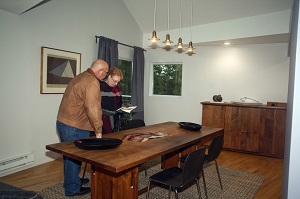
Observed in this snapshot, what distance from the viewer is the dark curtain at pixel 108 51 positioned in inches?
180

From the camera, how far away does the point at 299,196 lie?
4.71 ft

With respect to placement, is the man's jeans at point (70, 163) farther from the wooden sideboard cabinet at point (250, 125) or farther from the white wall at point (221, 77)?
the white wall at point (221, 77)

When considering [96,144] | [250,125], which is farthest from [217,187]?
[250,125]

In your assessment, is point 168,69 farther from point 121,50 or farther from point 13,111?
point 13,111

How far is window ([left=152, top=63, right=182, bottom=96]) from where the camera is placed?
6000 millimetres

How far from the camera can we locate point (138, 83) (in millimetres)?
5781

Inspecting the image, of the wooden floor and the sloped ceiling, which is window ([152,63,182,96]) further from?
the sloped ceiling

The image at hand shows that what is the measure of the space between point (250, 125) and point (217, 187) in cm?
207

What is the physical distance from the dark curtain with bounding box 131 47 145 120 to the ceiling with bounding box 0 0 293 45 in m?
A: 0.70

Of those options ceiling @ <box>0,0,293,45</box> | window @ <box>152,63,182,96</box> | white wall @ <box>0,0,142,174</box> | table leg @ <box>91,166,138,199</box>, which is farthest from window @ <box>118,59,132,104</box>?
table leg @ <box>91,166,138,199</box>

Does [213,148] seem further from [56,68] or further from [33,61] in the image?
[33,61]

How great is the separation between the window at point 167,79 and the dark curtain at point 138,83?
507 millimetres

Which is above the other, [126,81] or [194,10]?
[194,10]

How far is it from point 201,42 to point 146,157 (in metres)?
3.82
